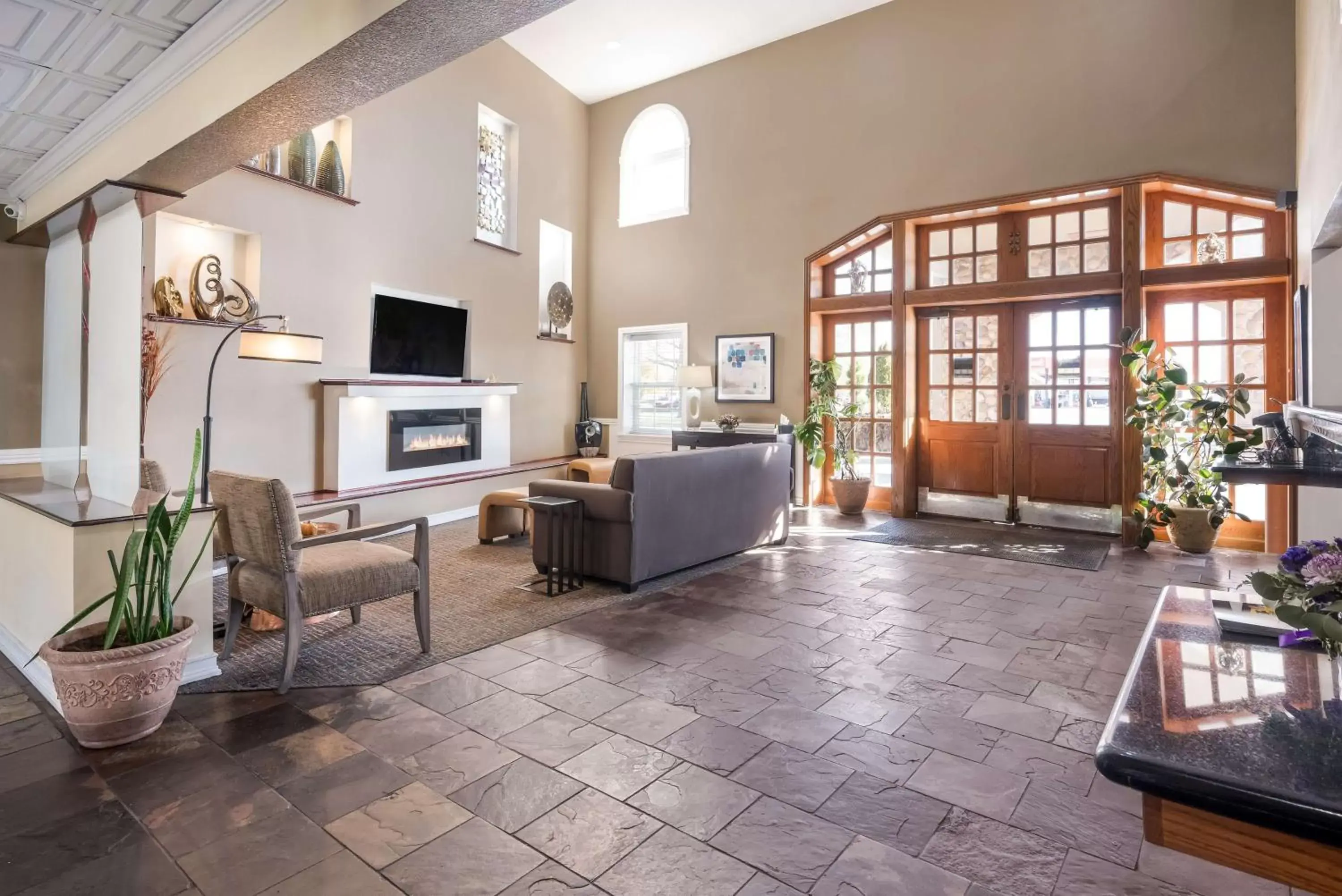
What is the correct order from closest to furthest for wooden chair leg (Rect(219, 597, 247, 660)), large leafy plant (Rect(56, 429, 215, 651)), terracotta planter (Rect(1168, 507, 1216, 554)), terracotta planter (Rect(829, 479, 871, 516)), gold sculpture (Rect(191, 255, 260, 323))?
large leafy plant (Rect(56, 429, 215, 651)) < wooden chair leg (Rect(219, 597, 247, 660)) < gold sculpture (Rect(191, 255, 260, 323)) < terracotta planter (Rect(1168, 507, 1216, 554)) < terracotta planter (Rect(829, 479, 871, 516))

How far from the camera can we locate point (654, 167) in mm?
8820

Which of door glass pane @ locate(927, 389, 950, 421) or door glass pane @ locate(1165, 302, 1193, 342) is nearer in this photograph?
door glass pane @ locate(1165, 302, 1193, 342)

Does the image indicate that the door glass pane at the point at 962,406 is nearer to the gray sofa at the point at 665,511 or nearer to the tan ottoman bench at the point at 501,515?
the gray sofa at the point at 665,511

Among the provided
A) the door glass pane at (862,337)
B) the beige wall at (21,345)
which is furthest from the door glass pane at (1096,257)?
the beige wall at (21,345)

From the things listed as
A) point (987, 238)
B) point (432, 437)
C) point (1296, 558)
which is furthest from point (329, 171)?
point (1296, 558)

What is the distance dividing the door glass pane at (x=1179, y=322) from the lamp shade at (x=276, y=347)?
635 cm

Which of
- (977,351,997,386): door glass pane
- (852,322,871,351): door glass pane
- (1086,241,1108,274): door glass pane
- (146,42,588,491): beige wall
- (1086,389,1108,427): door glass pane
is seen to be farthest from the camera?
(852,322,871,351): door glass pane

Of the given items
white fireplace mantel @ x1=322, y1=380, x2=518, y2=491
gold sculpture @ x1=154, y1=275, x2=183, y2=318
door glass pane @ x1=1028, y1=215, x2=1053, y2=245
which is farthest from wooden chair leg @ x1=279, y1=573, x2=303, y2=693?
door glass pane @ x1=1028, y1=215, x2=1053, y2=245

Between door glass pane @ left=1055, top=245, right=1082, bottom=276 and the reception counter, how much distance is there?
609 centimetres

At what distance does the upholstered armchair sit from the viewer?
2.85 m

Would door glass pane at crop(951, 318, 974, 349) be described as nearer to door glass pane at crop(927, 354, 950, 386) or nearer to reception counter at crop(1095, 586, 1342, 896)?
door glass pane at crop(927, 354, 950, 386)

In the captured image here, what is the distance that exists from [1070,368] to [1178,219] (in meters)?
1.40

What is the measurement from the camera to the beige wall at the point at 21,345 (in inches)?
164

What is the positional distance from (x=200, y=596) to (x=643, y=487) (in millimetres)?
2291
